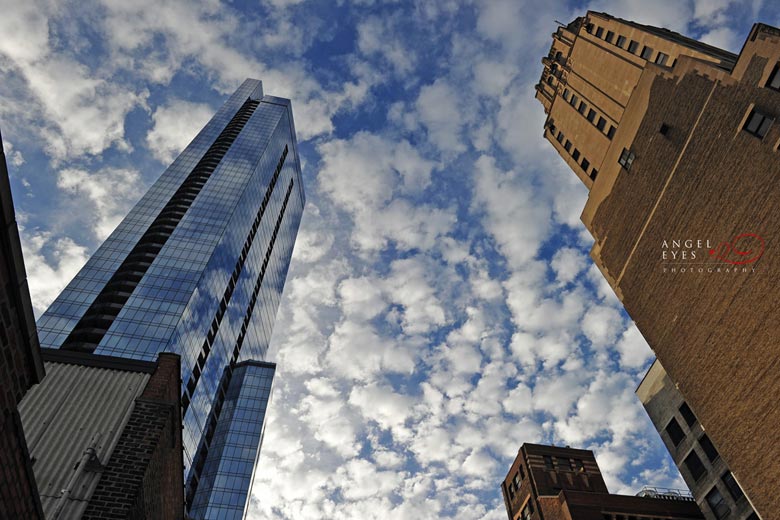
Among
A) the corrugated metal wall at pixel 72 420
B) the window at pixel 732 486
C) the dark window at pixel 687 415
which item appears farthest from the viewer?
the dark window at pixel 687 415

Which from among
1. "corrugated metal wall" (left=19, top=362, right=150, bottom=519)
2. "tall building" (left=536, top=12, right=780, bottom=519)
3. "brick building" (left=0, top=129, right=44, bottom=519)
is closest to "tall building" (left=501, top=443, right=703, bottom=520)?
"tall building" (left=536, top=12, right=780, bottom=519)

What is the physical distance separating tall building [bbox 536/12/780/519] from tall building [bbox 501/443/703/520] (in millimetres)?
17938

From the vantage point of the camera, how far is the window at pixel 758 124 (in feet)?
85.8

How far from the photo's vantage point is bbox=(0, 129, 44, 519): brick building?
5910mm

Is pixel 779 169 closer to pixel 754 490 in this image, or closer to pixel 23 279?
pixel 754 490

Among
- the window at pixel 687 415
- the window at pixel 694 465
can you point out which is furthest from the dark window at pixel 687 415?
the window at pixel 694 465

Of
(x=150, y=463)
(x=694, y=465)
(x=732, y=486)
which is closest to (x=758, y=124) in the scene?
(x=732, y=486)

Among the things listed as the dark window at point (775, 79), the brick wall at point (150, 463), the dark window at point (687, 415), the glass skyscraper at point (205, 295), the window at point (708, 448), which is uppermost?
the glass skyscraper at point (205, 295)

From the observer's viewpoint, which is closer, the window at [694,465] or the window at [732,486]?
the window at [732,486]

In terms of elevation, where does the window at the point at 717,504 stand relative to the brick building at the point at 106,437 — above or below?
above

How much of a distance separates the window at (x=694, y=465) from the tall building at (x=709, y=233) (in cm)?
1272

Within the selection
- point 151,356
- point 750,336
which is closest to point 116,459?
point 750,336

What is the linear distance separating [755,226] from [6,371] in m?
31.9

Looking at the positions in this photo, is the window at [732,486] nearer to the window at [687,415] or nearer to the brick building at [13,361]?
the window at [687,415]
